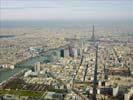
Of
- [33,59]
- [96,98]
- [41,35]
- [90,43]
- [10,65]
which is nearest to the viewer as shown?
[96,98]

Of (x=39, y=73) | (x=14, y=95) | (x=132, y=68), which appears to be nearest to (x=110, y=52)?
(x=132, y=68)

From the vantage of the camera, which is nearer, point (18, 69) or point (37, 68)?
point (37, 68)

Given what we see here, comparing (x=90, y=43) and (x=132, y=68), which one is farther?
(x=90, y=43)

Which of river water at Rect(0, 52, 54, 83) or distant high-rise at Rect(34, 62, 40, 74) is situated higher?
distant high-rise at Rect(34, 62, 40, 74)

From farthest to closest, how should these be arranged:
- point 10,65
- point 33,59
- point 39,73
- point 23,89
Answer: point 33,59
point 10,65
point 39,73
point 23,89

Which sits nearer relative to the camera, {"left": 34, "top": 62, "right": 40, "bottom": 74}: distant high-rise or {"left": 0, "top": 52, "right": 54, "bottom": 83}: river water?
{"left": 0, "top": 52, "right": 54, "bottom": 83}: river water

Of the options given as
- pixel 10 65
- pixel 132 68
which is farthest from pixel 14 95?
pixel 132 68

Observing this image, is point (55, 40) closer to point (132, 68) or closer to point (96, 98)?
point (132, 68)

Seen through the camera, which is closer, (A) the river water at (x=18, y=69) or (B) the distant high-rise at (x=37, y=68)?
(A) the river water at (x=18, y=69)

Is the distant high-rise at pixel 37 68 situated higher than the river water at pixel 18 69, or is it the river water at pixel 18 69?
the distant high-rise at pixel 37 68

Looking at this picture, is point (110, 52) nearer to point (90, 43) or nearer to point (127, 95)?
point (90, 43)
